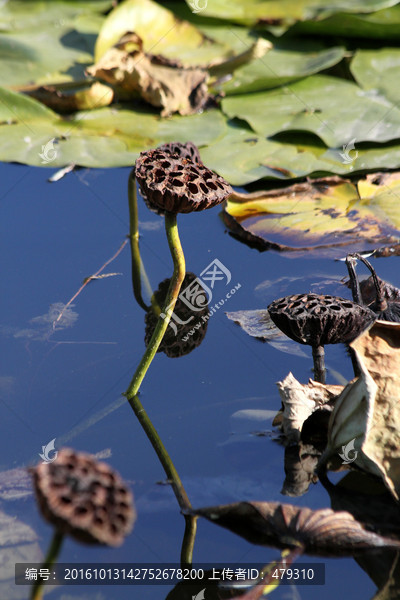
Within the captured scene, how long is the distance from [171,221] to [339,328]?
0.47m

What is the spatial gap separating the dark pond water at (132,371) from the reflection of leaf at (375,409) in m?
0.14

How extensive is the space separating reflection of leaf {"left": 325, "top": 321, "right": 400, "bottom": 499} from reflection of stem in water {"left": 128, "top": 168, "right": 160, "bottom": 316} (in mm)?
830

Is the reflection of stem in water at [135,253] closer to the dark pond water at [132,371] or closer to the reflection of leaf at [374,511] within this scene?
the dark pond water at [132,371]

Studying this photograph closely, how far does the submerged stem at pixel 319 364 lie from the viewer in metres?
1.67

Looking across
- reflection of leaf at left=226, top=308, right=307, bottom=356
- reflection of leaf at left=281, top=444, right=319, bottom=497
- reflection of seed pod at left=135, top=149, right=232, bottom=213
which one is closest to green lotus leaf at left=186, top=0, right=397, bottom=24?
reflection of leaf at left=226, top=308, right=307, bottom=356

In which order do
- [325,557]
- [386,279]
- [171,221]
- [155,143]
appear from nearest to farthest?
[325,557] → [171,221] → [386,279] → [155,143]

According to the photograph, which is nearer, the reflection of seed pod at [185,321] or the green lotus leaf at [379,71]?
the reflection of seed pod at [185,321]

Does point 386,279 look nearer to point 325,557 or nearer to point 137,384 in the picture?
point 137,384

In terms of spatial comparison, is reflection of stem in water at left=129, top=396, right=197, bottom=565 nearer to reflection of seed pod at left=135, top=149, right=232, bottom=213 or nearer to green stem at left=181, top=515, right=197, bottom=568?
green stem at left=181, top=515, right=197, bottom=568

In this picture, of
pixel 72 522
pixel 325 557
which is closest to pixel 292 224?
pixel 325 557

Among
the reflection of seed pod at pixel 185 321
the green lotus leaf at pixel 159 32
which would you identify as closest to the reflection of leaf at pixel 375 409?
the reflection of seed pod at pixel 185 321

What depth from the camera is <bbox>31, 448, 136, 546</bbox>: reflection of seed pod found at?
2.48 ft

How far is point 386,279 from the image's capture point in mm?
2209

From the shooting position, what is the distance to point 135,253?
243cm
